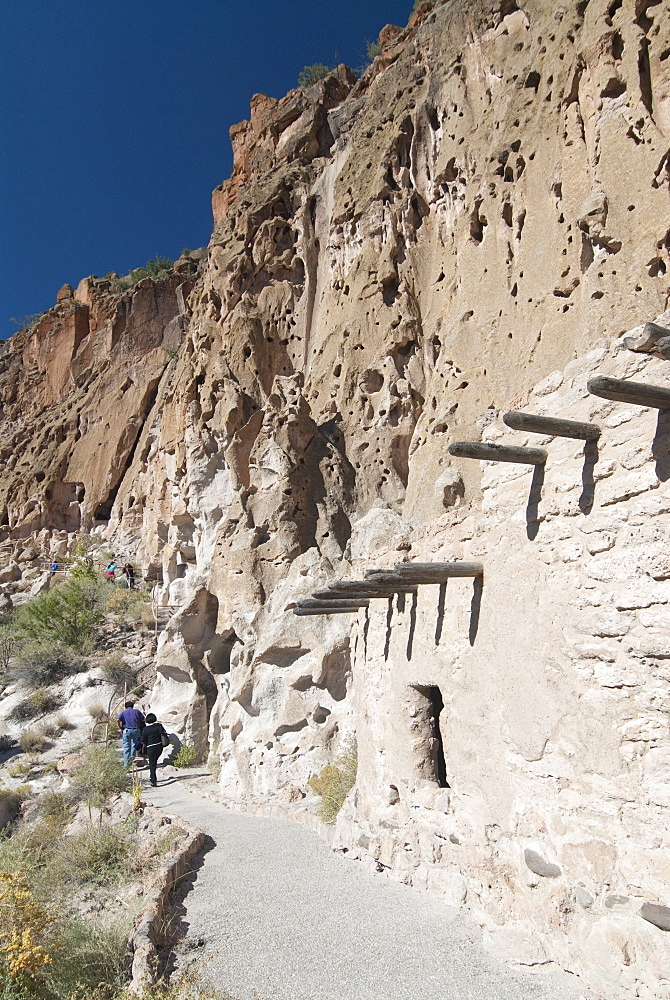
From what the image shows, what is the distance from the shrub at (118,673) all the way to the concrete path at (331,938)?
29.9 feet

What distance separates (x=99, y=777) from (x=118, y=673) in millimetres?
5182

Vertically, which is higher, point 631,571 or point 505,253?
point 505,253

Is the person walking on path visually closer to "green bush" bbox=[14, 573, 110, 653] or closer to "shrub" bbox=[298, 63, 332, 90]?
"green bush" bbox=[14, 573, 110, 653]

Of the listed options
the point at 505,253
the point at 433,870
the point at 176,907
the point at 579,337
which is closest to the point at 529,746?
the point at 433,870

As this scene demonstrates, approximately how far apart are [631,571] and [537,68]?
34.2 feet

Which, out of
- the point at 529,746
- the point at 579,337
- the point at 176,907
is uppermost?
the point at 579,337

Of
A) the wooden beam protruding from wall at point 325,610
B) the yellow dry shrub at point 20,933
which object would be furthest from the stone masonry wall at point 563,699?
the yellow dry shrub at point 20,933

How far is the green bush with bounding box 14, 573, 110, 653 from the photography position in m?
17.5

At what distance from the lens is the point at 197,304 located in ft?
66.5

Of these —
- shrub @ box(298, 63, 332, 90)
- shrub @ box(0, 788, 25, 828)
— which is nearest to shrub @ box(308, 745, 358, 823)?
shrub @ box(0, 788, 25, 828)

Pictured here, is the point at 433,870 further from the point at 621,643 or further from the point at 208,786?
the point at 208,786

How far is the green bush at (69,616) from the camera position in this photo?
57.5ft

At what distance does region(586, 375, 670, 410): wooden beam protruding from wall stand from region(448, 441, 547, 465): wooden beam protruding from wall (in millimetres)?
907

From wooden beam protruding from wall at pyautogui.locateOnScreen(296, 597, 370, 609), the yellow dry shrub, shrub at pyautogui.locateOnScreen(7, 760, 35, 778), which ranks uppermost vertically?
wooden beam protruding from wall at pyautogui.locateOnScreen(296, 597, 370, 609)
